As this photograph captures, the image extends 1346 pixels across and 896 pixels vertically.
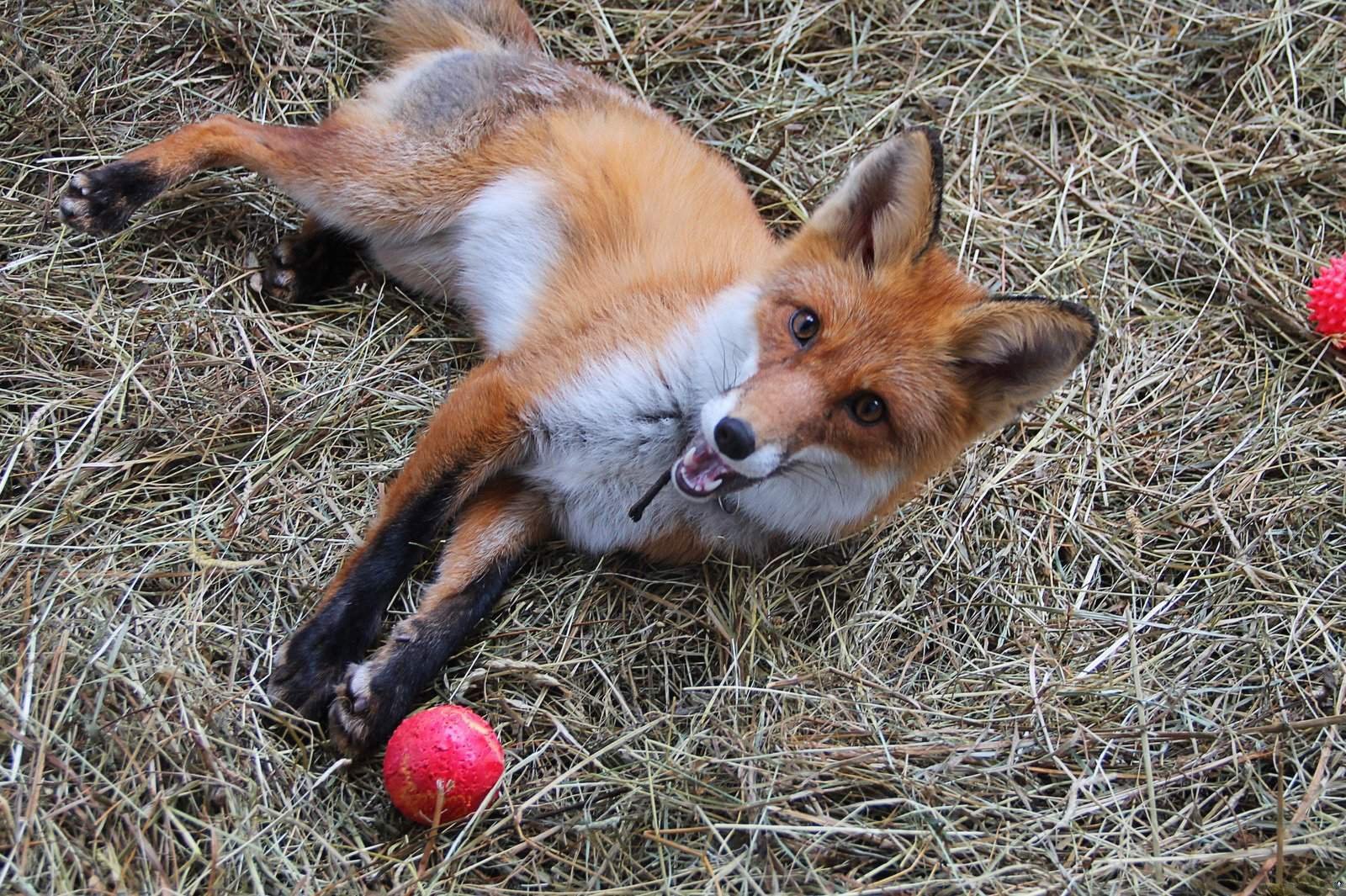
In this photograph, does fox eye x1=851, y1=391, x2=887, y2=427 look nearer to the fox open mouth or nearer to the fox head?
the fox head

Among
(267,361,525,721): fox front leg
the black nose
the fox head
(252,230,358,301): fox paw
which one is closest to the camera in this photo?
the black nose

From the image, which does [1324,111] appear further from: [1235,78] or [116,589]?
[116,589]

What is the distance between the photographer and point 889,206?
9.23 ft

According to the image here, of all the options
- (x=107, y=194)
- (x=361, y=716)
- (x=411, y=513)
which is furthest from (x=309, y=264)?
(x=361, y=716)

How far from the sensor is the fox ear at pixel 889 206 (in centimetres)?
267

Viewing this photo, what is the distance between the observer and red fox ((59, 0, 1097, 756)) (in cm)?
273

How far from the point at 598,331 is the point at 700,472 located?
604 millimetres

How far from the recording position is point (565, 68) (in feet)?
12.8

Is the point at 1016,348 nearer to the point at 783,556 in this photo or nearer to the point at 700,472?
the point at 700,472

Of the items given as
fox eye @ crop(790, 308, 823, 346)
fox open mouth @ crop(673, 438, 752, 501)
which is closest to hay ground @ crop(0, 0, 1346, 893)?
fox open mouth @ crop(673, 438, 752, 501)

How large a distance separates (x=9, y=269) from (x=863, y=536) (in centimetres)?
287

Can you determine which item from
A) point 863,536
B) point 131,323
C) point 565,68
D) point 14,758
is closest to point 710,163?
point 565,68

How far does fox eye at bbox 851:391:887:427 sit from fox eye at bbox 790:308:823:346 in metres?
0.21

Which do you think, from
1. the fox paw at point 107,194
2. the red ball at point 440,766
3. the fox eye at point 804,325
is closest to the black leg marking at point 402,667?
the red ball at point 440,766
